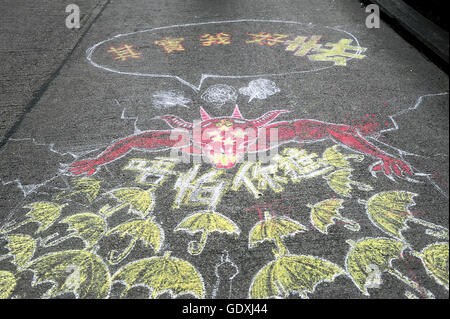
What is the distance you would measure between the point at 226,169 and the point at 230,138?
417 mm

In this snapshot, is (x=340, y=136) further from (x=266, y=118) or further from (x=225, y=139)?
(x=225, y=139)

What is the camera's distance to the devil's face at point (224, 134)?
3.13m

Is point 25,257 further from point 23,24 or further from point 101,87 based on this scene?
point 23,24

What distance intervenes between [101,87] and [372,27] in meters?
3.97

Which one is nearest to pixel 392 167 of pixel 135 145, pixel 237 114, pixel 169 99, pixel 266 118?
pixel 266 118

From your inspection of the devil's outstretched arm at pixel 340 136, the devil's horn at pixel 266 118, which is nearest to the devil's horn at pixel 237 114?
the devil's horn at pixel 266 118

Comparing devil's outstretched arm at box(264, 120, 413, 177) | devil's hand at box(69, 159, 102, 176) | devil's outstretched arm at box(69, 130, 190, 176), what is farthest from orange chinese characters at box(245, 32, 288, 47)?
devil's hand at box(69, 159, 102, 176)

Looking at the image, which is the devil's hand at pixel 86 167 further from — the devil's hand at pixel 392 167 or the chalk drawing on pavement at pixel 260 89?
the devil's hand at pixel 392 167

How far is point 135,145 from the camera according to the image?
3.33 metres

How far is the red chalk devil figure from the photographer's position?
10.2ft

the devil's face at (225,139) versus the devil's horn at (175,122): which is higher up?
the devil's horn at (175,122)

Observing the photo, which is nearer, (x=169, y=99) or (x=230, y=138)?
(x=230, y=138)

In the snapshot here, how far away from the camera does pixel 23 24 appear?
6.35 m

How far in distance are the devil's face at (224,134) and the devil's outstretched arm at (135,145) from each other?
13 centimetres
